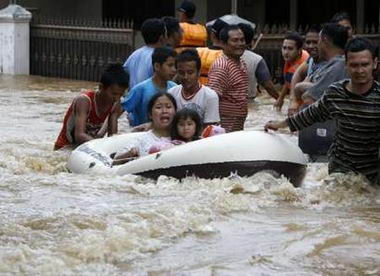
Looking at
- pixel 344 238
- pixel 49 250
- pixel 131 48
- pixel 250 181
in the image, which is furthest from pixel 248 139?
pixel 131 48

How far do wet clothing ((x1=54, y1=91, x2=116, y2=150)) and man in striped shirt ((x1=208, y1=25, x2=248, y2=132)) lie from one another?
3.30ft

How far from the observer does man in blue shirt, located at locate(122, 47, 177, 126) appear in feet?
29.2

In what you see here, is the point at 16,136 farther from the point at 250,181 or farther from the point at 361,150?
the point at 361,150

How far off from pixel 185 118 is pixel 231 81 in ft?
3.31

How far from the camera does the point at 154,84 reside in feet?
29.5

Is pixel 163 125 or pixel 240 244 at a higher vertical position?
pixel 163 125

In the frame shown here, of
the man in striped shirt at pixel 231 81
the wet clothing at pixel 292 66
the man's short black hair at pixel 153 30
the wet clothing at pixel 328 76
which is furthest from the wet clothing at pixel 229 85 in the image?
the wet clothing at pixel 292 66

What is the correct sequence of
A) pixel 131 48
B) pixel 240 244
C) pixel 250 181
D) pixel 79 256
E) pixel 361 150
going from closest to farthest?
pixel 79 256
pixel 240 244
pixel 361 150
pixel 250 181
pixel 131 48

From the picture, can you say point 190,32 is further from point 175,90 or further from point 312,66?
point 175,90

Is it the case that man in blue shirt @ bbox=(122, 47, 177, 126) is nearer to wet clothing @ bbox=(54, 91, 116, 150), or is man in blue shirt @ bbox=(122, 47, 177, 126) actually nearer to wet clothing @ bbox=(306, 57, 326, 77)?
wet clothing @ bbox=(54, 91, 116, 150)

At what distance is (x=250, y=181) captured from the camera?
7.85 meters

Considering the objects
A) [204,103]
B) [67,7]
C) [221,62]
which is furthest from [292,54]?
[67,7]

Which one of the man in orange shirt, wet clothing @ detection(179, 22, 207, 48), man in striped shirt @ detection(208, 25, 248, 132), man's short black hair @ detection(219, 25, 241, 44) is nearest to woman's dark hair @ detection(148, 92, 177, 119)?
man in striped shirt @ detection(208, 25, 248, 132)

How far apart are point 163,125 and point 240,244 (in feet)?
7.20
